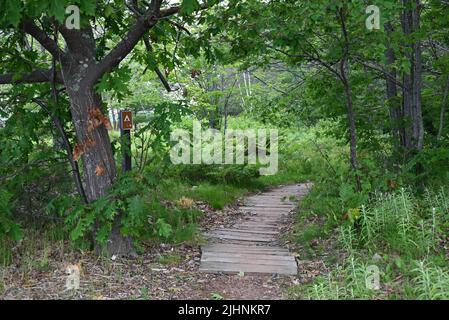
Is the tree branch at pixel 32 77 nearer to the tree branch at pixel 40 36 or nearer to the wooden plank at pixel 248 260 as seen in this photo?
the tree branch at pixel 40 36

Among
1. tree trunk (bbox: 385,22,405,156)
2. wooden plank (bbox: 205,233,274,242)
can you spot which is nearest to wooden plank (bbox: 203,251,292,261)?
wooden plank (bbox: 205,233,274,242)

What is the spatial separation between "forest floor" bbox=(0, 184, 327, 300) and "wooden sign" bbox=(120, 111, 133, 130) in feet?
5.28

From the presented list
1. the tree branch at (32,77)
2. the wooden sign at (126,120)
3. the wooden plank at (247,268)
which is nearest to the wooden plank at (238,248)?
the wooden plank at (247,268)

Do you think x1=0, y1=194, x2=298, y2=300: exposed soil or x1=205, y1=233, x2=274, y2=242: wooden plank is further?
x1=205, y1=233, x2=274, y2=242: wooden plank

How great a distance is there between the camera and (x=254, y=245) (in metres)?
6.32

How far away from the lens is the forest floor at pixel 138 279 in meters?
4.37

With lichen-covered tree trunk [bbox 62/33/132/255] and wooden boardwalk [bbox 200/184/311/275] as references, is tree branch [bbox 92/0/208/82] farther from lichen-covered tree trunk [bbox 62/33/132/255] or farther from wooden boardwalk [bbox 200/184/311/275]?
wooden boardwalk [bbox 200/184/311/275]

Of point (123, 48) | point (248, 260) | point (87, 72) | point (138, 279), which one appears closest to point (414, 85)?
point (248, 260)

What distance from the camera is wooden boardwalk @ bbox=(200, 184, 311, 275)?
208 inches

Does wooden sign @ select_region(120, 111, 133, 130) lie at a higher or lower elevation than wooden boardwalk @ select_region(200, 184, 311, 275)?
higher

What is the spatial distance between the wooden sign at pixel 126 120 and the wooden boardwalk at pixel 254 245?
184cm

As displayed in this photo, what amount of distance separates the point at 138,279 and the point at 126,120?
2218mm
